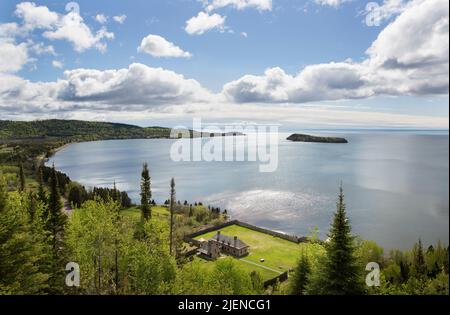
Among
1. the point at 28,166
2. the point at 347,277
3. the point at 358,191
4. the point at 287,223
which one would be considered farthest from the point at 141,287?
the point at 28,166

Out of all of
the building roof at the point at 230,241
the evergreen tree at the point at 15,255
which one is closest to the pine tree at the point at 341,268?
the evergreen tree at the point at 15,255

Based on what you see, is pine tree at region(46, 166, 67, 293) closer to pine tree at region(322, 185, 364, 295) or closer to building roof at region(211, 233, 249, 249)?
pine tree at region(322, 185, 364, 295)

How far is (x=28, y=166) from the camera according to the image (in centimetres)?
11381

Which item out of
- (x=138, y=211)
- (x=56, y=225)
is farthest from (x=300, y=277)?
(x=138, y=211)

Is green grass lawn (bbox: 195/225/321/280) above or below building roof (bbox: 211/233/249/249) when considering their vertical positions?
below

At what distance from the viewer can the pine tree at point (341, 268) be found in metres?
11.8

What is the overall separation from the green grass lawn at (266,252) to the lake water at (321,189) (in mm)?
6435

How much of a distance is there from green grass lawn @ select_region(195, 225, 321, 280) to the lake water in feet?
21.1

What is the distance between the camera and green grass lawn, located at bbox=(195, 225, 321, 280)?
1517 inches

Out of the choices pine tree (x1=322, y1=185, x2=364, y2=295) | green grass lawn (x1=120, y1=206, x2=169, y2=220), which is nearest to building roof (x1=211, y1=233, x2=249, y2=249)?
green grass lawn (x1=120, y1=206, x2=169, y2=220)

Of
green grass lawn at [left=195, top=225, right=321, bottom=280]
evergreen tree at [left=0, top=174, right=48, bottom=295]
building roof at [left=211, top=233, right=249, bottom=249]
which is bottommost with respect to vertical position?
A: green grass lawn at [left=195, top=225, right=321, bottom=280]

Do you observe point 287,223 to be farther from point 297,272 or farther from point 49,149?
point 49,149
